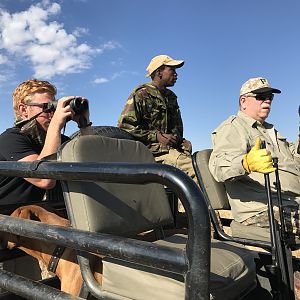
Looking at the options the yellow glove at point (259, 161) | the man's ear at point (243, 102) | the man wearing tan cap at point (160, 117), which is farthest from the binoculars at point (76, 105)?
the man wearing tan cap at point (160, 117)

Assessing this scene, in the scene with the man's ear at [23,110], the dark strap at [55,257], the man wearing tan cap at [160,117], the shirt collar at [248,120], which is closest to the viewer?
the dark strap at [55,257]

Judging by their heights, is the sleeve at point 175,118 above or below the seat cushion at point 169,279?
above

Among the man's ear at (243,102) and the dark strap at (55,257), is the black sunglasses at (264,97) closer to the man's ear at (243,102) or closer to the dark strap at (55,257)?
the man's ear at (243,102)

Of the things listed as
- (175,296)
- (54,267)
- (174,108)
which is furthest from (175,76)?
(175,296)

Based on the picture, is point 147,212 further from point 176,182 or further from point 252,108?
point 252,108

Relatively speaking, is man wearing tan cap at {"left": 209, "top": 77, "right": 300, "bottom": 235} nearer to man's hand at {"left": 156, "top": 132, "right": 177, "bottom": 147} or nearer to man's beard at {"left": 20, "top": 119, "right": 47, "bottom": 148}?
man's hand at {"left": 156, "top": 132, "right": 177, "bottom": 147}

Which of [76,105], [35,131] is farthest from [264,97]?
[35,131]

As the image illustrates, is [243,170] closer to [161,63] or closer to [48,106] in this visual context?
[48,106]

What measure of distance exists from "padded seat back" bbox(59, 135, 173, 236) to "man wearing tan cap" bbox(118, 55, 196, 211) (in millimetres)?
2148

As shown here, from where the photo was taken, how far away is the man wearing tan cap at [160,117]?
15.2 feet

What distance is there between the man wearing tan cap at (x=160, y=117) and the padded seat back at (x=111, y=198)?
2148mm

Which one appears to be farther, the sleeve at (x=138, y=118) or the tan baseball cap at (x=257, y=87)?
the sleeve at (x=138, y=118)

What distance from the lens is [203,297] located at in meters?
1.11

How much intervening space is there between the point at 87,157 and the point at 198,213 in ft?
2.93
